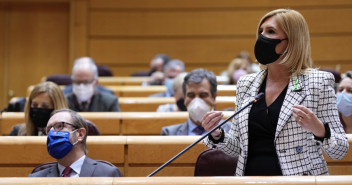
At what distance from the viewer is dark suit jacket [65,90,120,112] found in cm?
393

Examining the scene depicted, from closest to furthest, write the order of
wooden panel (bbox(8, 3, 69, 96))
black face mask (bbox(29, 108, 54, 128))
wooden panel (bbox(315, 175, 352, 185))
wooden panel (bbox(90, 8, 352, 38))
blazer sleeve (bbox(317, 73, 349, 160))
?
wooden panel (bbox(315, 175, 352, 185)) < blazer sleeve (bbox(317, 73, 349, 160)) < black face mask (bbox(29, 108, 54, 128)) < wooden panel (bbox(90, 8, 352, 38)) < wooden panel (bbox(8, 3, 69, 96))

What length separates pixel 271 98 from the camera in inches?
70.9

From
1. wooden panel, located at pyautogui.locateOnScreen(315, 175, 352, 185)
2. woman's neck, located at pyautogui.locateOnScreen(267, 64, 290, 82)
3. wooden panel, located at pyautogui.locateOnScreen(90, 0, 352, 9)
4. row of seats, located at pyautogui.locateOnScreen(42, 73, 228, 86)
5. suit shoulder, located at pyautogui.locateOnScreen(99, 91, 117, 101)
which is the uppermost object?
wooden panel, located at pyautogui.locateOnScreen(90, 0, 352, 9)

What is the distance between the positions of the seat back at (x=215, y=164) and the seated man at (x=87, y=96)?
177 centimetres

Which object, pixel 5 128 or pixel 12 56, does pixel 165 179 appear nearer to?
pixel 5 128

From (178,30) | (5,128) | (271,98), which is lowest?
(5,128)

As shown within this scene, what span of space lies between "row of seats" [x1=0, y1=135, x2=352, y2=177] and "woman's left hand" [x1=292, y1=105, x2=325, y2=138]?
0.96 m

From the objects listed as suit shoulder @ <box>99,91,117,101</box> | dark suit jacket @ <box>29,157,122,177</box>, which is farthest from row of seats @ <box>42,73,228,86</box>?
dark suit jacket @ <box>29,157,122,177</box>

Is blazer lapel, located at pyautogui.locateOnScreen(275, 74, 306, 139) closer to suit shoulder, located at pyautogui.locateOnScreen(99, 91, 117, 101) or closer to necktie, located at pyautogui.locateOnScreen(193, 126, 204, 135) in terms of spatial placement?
necktie, located at pyautogui.locateOnScreen(193, 126, 204, 135)

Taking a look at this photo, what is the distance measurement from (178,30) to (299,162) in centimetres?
578

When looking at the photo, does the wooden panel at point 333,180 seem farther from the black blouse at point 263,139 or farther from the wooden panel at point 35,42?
the wooden panel at point 35,42

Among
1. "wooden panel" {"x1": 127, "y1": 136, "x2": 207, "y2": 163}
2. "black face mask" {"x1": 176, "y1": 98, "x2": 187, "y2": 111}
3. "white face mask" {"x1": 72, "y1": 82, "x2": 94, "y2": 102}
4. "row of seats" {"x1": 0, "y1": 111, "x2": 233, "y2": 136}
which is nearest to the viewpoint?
"wooden panel" {"x1": 127, "y1": 136, "x2": 207, "y2": 163}

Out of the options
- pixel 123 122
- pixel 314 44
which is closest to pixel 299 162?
pixel 123 122

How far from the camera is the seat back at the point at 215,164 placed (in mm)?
2236
